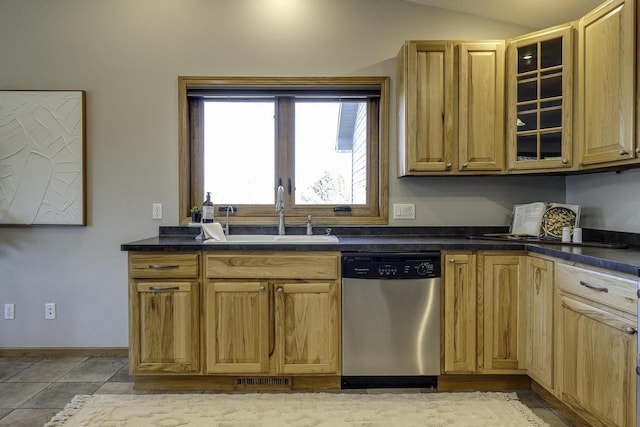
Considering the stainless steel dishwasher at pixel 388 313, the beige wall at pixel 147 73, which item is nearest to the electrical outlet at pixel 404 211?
the beige wall at pixel 147 73

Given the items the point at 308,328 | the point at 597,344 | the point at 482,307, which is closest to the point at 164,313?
the point at 308,328

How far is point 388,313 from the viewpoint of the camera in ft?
7.90

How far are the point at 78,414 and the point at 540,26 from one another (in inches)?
154

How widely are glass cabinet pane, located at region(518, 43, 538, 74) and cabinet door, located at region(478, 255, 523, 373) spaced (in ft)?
4.04

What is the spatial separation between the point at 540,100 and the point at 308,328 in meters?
2.06

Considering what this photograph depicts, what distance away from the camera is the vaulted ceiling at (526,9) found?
259 centimetres

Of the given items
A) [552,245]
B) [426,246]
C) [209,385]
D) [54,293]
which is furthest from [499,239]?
[54,293]

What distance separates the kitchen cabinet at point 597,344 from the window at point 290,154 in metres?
1.40

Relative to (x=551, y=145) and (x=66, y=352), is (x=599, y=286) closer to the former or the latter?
(x=551, y=145)

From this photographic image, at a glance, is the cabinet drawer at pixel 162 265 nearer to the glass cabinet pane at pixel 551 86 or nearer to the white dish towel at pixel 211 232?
the white dish towel at pixel 211 232

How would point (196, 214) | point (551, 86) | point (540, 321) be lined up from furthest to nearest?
point (196, 214)
point (551, 86)
point (540, 321)

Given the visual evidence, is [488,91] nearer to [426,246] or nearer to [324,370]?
[426,246]

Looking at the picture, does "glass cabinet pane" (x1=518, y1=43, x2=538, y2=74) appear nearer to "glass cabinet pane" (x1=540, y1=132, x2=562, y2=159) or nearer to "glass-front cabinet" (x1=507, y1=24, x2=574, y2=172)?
"glass-front cabinet" (x1=507, y1=24, x2=574, y2=172)

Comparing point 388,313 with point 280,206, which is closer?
point 388,313
